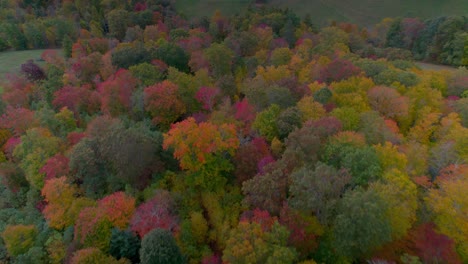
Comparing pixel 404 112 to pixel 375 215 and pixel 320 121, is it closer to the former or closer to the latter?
pixel 320 121

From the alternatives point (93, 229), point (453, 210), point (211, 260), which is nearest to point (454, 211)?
point (453, 210)

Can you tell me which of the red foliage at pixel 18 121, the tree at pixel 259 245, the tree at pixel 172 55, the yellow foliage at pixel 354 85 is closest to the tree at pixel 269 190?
the tree at pixel 259 245

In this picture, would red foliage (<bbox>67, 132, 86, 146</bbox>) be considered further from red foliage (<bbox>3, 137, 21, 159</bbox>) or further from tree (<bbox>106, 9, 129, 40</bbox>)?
tree (<bbox>106, 9, 129, 40</bbox>)

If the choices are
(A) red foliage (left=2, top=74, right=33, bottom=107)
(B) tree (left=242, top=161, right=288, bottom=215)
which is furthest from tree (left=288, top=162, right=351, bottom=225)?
(A) red foliage (left=2, top=74, right=33, bottom=107)

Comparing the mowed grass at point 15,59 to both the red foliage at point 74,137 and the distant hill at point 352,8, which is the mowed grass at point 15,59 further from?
the distant hill at point 352,8

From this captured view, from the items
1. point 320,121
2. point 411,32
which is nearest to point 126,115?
point 320,121

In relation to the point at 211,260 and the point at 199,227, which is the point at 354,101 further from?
the point at 211,260
